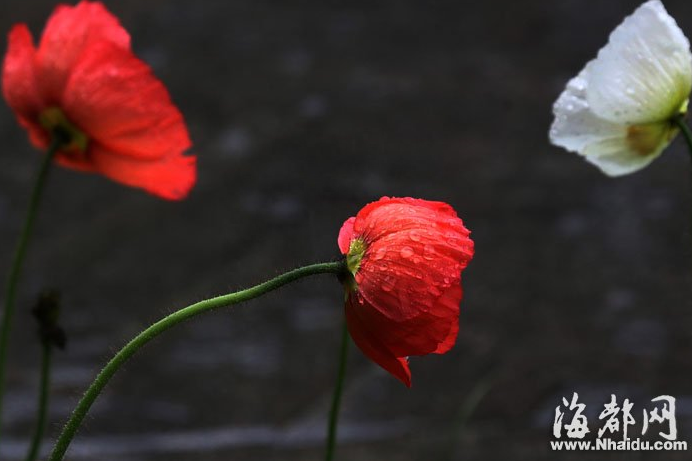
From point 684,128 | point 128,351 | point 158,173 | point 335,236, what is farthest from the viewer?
point 335,236

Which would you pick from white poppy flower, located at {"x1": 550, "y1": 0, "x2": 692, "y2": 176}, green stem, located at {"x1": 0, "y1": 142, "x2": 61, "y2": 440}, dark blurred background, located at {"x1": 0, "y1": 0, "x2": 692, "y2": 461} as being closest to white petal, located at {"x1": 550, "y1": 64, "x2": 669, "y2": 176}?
Result: white poppy flower, located at {"x1": 550, "y1": 0, "x2": 692, "y2": 176}

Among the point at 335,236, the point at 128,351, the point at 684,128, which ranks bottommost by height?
the point at 128,351

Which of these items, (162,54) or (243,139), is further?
(162,54)

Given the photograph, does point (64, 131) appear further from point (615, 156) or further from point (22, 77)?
point (615, 156)

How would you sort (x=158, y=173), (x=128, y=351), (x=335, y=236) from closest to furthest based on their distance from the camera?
(x=128, y=351) < (x=158, y=173) < (x=335, y=236)

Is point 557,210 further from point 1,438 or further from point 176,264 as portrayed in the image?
point 1,438

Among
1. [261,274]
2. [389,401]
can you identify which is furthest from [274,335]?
[389,401]

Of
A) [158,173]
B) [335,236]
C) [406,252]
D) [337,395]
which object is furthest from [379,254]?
[335,236]
